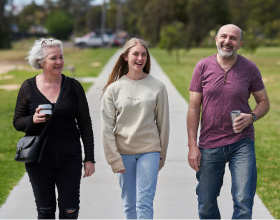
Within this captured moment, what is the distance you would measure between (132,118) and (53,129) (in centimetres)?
65

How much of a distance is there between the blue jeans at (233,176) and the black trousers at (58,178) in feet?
3.30

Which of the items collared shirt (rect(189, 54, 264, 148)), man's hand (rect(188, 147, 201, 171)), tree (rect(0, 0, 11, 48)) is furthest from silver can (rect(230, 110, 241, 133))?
tree (rect(0, 0, 11, 48))

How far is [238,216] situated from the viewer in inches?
147

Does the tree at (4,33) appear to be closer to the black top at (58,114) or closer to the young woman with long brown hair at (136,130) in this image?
the young woman with long brown hair at (136,130)

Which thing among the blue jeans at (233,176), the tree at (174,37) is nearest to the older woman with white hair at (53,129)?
the blue jeans at (233,176)

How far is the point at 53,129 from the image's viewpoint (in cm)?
357

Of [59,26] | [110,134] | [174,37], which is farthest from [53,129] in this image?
[59,26]

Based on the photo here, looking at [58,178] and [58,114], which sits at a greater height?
[58,114]

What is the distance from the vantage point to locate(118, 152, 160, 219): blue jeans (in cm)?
378

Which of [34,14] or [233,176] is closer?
[233,176]

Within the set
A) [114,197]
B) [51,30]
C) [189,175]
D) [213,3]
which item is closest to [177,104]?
[189,175]

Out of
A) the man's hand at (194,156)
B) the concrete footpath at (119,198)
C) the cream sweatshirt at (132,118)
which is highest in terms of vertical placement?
the cream sweatshirt at (132,118)

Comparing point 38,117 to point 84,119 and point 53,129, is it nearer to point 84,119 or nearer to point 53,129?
point 53,129

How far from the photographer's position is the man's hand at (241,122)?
3.62 m
